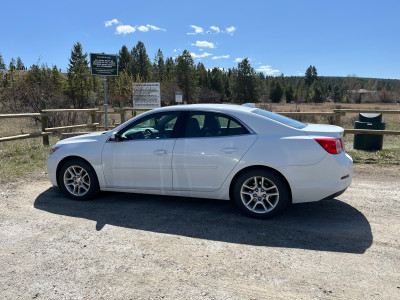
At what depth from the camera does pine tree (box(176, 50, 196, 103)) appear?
195 ft

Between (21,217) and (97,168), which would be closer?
(21,217)

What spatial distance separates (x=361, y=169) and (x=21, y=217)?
6.95m

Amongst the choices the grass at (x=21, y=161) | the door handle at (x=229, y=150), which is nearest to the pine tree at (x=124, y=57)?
the grass at (x=21, y=161)

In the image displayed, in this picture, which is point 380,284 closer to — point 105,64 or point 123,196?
point 123,196

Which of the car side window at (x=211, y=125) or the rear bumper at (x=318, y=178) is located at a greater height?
the car side window at (x=211, y=125)

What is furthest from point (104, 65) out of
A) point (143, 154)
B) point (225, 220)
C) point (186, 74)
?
point (186, 74)

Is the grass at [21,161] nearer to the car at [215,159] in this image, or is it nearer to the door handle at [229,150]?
the car at [215,159]

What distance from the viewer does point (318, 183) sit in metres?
4.22

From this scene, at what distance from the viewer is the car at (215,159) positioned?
4238 mm

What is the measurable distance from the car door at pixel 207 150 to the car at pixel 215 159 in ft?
0.04

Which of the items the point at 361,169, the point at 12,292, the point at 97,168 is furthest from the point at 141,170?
the point at 361,169

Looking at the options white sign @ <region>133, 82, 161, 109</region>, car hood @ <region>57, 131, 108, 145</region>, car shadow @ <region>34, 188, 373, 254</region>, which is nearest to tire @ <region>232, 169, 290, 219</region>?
car shadow @ <region>34, 188, 373, 254</region>

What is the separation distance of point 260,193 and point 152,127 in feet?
6.28

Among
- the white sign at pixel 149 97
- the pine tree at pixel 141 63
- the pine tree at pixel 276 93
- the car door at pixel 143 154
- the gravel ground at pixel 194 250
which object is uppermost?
the pine tree at pixel 141 63
